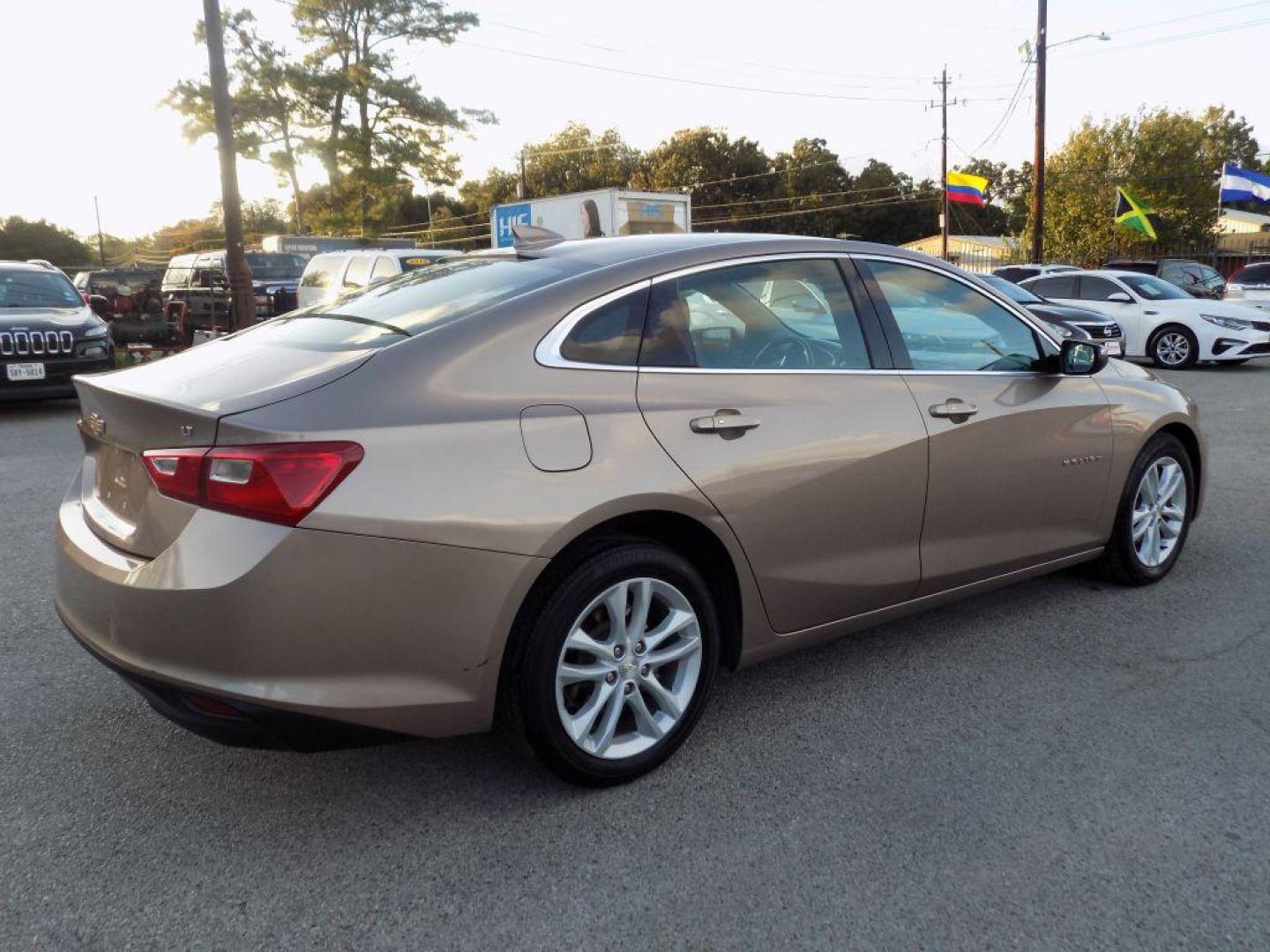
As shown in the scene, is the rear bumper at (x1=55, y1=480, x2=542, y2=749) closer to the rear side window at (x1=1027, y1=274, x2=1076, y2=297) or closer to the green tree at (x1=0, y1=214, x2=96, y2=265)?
the rear side window at (x1=1027, y1=274, x2=1076, y2=297)

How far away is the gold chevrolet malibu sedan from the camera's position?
240cm

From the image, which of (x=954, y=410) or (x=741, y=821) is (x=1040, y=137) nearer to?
(x=954, y=410)

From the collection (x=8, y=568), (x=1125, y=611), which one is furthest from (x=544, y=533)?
(x=8, y=568)

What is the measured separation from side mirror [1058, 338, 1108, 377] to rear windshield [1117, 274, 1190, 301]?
13.2 m

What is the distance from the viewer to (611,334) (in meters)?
2.96

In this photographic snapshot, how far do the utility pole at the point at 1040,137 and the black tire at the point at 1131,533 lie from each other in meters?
23.3

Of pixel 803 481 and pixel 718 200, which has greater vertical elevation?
pixel 718 200

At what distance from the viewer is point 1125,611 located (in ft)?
14.2

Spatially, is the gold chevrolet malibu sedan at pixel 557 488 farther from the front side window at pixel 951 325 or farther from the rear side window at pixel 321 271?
the rear side window at pixel 321 271

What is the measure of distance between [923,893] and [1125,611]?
95.2 inches

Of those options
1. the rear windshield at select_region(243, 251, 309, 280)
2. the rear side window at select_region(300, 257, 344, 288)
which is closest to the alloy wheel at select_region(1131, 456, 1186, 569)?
the rear side window at select_region(300, 257, 344, 288)

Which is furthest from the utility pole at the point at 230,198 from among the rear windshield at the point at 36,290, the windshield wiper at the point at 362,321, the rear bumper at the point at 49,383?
the windshield wiper at the point at 362,321

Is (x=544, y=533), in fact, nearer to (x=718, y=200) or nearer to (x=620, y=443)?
(x=620, y=443)

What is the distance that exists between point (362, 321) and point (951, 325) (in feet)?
7.17
